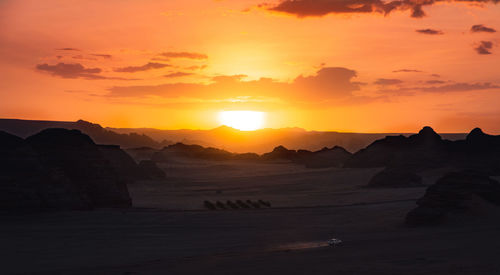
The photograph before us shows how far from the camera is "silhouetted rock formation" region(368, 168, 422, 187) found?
61.7 m

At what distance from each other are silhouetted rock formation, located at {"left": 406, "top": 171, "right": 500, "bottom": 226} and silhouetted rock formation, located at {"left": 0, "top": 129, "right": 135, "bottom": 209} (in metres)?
22.9

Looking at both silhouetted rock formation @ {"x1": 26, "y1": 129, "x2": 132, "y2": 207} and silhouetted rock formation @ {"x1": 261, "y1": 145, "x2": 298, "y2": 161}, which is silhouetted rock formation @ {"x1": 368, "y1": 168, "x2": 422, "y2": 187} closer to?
silhouetted rock formation @ {"x1": 26, "y1": 129, "x2": 132, "y2": 207}

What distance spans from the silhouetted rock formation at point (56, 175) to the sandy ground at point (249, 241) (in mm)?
1561

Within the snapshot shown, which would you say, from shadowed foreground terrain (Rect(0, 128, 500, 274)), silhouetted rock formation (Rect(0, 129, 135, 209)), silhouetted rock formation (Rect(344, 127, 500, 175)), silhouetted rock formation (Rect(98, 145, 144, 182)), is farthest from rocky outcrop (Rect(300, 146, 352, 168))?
silhouetted rock formation (Rect(0, 129, 135, 209))

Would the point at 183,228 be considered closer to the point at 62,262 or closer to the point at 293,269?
the point at 62,262

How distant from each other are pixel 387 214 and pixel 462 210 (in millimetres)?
7204

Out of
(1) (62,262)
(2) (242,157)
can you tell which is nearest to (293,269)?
(1) (62,262)

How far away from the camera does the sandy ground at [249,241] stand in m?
20.0

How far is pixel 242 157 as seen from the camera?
490 feet

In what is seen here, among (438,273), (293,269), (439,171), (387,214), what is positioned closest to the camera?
(438,273)

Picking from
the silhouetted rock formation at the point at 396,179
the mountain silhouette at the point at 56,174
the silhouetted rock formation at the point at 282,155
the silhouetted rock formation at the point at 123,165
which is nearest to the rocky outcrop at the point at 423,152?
the silhouetted rock formation at the point at 396,179

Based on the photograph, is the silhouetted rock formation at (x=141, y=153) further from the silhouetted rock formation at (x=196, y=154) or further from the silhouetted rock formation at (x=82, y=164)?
the silhouetted rock formation at (x=82, y=164)

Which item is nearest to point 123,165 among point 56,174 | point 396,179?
point 396,179

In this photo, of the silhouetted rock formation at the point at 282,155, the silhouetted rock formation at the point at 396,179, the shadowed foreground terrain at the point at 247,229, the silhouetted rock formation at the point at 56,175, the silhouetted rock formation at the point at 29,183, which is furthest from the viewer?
the silhouetted rock formation at the point at 282,155
